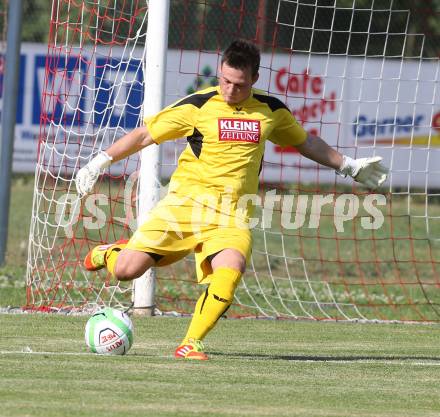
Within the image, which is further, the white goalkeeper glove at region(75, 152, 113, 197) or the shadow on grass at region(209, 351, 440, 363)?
the shadow on grass at region(209, 351, 440, 363)

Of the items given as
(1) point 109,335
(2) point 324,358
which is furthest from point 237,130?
(2) point 324,358

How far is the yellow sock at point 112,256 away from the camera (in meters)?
7.75

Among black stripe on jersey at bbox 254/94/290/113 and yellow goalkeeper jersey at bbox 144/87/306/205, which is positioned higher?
black stripe on jersey at bbox 254/94/290/113

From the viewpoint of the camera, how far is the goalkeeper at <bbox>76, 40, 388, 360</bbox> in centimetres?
727

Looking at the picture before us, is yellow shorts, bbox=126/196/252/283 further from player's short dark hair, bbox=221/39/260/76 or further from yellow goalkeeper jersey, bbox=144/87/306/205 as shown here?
player's short dark hair, bbox=221/39/260/76

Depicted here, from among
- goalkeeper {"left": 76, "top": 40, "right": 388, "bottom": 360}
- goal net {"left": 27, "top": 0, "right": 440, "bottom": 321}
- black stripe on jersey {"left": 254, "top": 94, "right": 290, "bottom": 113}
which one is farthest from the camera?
goal net {"left": 27, "top": 0, "right": 440, "bottom": 321}

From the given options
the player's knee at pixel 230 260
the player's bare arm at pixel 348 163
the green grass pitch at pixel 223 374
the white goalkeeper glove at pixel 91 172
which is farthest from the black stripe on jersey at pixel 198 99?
the green grass pitch at pixel 223 374

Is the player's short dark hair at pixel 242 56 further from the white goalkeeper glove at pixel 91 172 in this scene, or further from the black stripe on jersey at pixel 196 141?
the white goalkeeper glove at pixel 91 172

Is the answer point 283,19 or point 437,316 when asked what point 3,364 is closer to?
point 437,316

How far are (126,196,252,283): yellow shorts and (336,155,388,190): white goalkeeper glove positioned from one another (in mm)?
900

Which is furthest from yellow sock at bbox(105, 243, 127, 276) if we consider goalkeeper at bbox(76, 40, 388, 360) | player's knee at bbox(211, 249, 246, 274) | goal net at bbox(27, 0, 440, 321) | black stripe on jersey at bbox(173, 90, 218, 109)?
black stripe on jersey at bbox(173, 90, 218, 109)

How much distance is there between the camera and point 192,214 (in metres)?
7.45

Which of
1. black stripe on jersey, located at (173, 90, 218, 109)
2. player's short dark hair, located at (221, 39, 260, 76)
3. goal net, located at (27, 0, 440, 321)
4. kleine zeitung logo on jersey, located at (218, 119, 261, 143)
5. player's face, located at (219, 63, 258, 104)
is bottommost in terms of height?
goal net, located at (27, 0, 440, 321)

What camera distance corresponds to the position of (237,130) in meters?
7.35
